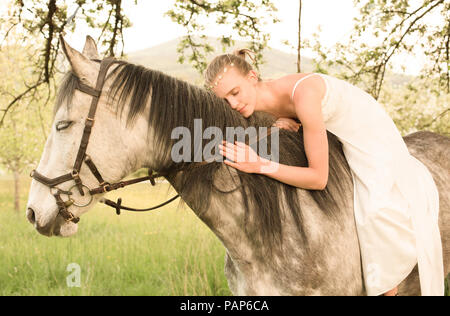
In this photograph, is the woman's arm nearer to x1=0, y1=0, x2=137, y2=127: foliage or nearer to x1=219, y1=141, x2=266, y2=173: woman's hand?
x1=219, y1=141, x2=266, y2=173: woman's hand

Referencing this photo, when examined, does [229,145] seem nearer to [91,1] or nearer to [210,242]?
[210,242]

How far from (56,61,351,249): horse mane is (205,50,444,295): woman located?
0.12 m

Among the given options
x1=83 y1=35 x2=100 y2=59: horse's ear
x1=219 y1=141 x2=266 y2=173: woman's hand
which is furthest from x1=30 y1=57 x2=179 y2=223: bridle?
x1=219 y1=141 x2=266 y2=173: woman's hand

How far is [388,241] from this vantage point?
215cm

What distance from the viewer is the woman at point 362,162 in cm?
210

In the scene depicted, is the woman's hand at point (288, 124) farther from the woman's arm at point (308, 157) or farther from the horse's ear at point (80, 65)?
the horse's ear at point (80, 65)

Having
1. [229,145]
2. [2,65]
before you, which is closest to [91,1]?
[229,145]

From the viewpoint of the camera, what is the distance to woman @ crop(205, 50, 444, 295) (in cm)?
210

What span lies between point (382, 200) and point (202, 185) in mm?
1189

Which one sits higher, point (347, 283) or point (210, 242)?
point (210, 242)

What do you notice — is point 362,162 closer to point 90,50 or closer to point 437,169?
point 437,169

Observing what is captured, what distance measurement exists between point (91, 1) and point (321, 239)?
553cm

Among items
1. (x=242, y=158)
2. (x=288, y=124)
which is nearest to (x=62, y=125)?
(x=242, y=158)

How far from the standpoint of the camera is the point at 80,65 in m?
1.99
